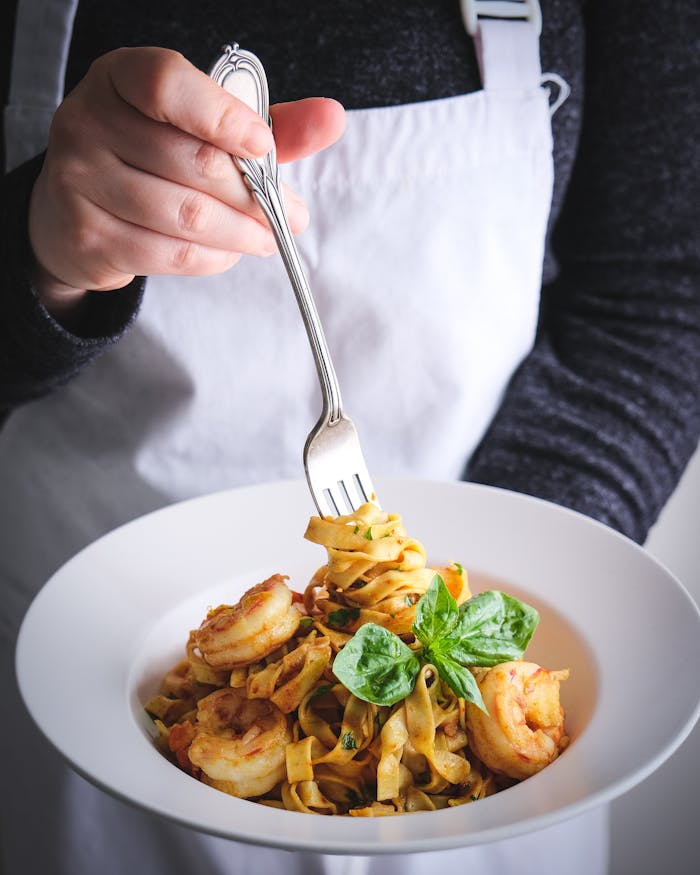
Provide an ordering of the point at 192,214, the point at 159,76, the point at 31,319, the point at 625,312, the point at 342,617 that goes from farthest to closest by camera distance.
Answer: the point at 625,312
the point at 31,319
the point at 342,617
the point at 192,214
the point at 159,76

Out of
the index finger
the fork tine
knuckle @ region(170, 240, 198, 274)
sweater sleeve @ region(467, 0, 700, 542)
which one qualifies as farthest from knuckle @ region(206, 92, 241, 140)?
sweater sleeve @ region(467, 0, 700, 542)

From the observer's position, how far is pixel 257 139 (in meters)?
0.76

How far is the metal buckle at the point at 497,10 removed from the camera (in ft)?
4.05

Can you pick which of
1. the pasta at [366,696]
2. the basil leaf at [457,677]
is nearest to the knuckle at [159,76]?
the pasta at [366,696]

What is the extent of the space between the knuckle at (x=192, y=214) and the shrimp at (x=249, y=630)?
1.24 feet

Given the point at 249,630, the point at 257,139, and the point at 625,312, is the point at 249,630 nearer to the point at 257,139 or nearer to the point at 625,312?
the point at 257,139

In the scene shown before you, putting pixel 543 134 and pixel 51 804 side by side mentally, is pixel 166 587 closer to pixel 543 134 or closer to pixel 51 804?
pixel 51 804

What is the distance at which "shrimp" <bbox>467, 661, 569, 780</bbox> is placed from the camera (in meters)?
0.83

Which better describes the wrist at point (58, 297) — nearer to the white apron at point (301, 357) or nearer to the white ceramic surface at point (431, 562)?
the white apron at point (301, 357)

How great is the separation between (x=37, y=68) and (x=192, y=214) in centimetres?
53

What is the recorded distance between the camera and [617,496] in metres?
1.40

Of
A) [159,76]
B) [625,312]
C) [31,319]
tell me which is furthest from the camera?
[625,312]

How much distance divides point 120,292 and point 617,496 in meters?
0.82

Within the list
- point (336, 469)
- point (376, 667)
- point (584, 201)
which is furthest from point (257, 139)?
point (584, 201)
